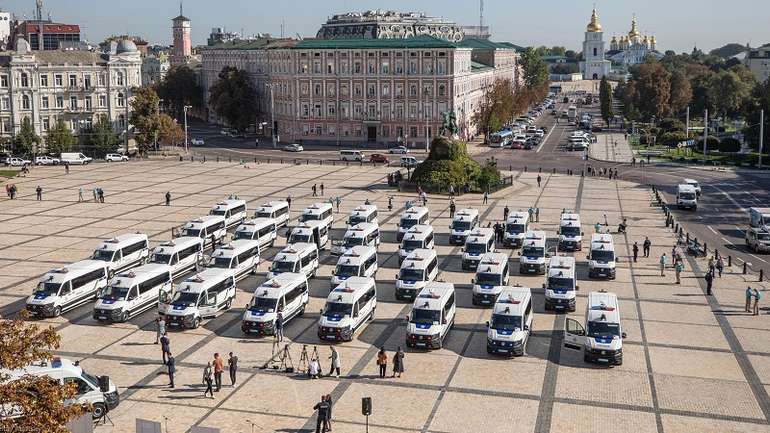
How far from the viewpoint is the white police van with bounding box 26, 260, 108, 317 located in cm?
3809

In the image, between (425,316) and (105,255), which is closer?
(425,316)

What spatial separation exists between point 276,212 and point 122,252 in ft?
45.0

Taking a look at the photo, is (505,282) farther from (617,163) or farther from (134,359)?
(617,163)

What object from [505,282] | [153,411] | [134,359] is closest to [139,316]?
[134,359]

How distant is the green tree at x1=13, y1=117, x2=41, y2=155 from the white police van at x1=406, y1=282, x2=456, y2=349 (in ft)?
249

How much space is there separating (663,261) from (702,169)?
5310 cm

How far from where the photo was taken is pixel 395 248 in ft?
174

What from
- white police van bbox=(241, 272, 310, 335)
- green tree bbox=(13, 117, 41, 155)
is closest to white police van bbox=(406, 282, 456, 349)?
white police van bbox=(241, 272, 310, 335)

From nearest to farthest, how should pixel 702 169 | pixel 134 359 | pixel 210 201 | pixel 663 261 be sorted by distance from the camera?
pixel 134 359 < pixel 663 261 < pixel 210 201 < pixel 702 169

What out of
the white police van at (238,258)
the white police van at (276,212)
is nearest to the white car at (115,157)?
the white police van at (276,212)

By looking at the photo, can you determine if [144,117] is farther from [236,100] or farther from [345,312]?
[345,312]

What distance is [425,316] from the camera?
34.6 m

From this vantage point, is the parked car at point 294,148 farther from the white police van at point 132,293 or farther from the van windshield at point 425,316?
the van windshield at point 425,316

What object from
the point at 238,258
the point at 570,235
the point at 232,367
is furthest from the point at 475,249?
the point at 232,367
